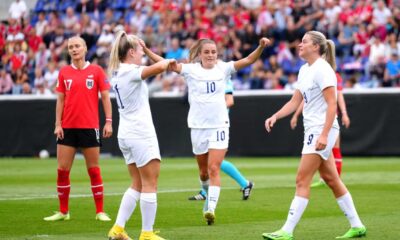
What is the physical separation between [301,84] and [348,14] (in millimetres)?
18582

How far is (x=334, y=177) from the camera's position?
405 inches

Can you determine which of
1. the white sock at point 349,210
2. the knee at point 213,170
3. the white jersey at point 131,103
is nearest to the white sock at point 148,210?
the white jersey at point 131,103

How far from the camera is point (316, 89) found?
32.9 ft

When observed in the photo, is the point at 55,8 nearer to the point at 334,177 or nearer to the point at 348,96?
the point at 348,96

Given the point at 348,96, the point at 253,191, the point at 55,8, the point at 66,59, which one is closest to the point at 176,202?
the point at 253,191

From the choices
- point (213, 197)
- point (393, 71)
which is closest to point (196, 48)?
point (213, 197)

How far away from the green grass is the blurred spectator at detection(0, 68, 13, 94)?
31.2 ft

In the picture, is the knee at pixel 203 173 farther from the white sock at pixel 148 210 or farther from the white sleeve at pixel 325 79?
the white sleeve at pixel 325 79

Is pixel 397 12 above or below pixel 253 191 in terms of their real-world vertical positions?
above

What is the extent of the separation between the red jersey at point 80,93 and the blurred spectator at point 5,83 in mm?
19344

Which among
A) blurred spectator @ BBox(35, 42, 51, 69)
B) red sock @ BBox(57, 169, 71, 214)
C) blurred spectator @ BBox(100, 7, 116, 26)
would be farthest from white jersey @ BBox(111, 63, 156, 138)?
blurred spectator @ BBox(100, 7, 116, 26)

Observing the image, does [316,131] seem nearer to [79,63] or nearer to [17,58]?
[79,63]

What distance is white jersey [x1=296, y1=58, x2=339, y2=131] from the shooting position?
996cm

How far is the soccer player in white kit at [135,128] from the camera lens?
388 inches
